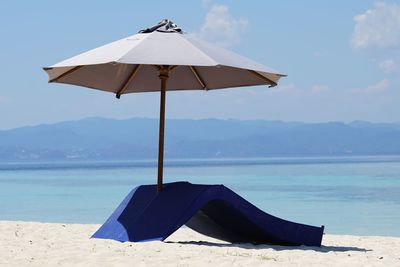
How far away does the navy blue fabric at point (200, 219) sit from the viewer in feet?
23.6

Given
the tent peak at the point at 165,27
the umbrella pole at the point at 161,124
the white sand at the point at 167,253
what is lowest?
the white sand at the point at 167,253

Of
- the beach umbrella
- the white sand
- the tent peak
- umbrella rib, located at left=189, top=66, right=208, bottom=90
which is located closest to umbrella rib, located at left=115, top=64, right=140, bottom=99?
the beach umbrella

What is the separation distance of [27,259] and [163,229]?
1470mm

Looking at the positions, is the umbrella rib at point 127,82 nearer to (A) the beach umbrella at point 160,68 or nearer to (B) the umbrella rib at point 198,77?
(A) the beach umbrella at point 160,68

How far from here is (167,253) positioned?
21.4 ft

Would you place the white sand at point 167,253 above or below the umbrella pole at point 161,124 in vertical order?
below

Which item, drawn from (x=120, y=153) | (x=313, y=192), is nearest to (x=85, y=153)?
(x=120, y=153)

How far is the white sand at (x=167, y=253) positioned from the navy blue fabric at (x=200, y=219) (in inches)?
6.9

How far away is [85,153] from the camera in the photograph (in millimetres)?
186375

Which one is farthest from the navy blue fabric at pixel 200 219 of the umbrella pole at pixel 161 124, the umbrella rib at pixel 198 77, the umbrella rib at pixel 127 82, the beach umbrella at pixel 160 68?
the umbrella rib at pixel 198 77

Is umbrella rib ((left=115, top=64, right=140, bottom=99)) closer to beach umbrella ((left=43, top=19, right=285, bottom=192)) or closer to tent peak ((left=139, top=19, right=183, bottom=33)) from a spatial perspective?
beach umbrella ((left=43, top=19, right=285, bottom=192))

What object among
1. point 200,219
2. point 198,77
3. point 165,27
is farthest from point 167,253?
point 198,77

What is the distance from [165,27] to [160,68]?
45 centimetres

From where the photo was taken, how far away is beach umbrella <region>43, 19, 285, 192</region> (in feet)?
22.8
